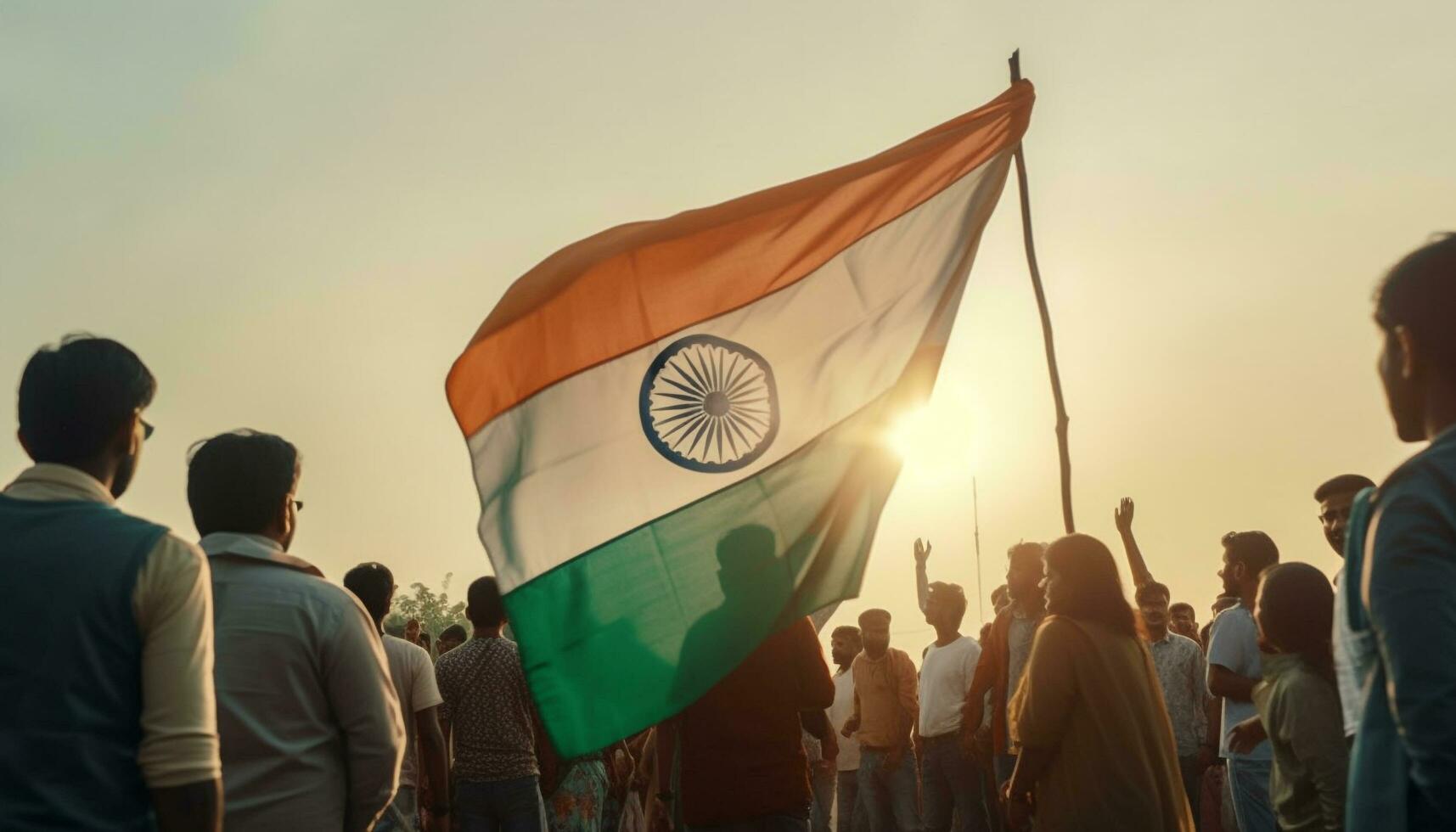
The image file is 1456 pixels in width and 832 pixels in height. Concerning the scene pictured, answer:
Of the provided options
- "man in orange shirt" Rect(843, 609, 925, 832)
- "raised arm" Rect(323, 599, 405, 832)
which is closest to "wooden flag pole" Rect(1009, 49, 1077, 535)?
"raised arm" Rect(323, 599, 405, 832)

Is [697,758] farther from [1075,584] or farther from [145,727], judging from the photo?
[145,727]

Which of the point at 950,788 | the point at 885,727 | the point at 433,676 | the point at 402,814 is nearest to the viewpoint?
the point at 402,814

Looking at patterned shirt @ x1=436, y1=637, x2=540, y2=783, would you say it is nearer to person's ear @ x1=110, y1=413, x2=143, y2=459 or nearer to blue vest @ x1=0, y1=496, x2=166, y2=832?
person's ear @ x1=110, y1=413, x2=143, y2=459

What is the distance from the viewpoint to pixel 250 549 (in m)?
4.30

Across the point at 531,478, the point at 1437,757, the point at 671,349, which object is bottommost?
the point at 1437,757

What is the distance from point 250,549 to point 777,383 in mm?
2984

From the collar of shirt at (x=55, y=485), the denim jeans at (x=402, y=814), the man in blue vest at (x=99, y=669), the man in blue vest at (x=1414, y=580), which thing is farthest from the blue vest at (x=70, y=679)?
the denim jeans at (x=402, y=814)

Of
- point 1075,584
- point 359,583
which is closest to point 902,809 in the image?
point 359,583

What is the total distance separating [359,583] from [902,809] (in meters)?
7.53

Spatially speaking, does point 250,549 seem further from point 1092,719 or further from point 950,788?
point 950,788

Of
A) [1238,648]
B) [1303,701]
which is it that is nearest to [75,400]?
[1303,701]

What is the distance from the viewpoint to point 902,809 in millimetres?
14008

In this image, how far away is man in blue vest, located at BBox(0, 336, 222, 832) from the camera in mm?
3072

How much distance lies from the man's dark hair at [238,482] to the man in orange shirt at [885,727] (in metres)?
10.3
